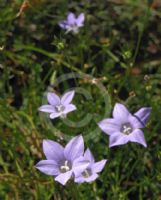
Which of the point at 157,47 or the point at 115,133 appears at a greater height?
the point at 115,133

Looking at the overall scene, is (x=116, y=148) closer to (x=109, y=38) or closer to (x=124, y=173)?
(x=124, y=173)

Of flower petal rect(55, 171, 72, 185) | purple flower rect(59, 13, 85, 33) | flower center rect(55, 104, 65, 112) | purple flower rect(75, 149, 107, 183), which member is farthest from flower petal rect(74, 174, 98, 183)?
purple flower rect(59, 13, 85, 33)

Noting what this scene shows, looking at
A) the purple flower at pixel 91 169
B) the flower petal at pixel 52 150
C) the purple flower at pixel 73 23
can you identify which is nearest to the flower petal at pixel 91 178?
the purple flower at pixel 91 169

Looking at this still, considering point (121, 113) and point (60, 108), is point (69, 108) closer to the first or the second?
point (60, 108)

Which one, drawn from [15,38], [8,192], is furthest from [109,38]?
[8,192]

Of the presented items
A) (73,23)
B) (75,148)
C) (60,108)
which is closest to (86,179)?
(75,148)

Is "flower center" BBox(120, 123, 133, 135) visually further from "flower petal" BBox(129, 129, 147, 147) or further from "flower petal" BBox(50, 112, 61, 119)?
"flower petal" BBox(50, 112, 61, 119)

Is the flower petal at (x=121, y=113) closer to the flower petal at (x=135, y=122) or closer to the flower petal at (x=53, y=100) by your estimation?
the flower petal at (x=135, y=122)

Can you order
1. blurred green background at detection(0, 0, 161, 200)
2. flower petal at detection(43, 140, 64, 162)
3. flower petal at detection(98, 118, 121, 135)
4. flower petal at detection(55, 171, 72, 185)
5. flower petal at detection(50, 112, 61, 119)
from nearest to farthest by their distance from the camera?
flower petal at detection(55, 171, 72, 185)
flower petal at detection(43, 140, 64, 162)
flower petal at detection(98, 118, 121, 135)
flower petal at detection(50, 112, 61, 119)
blurred green background at detection(0, 0, 161, 200)
